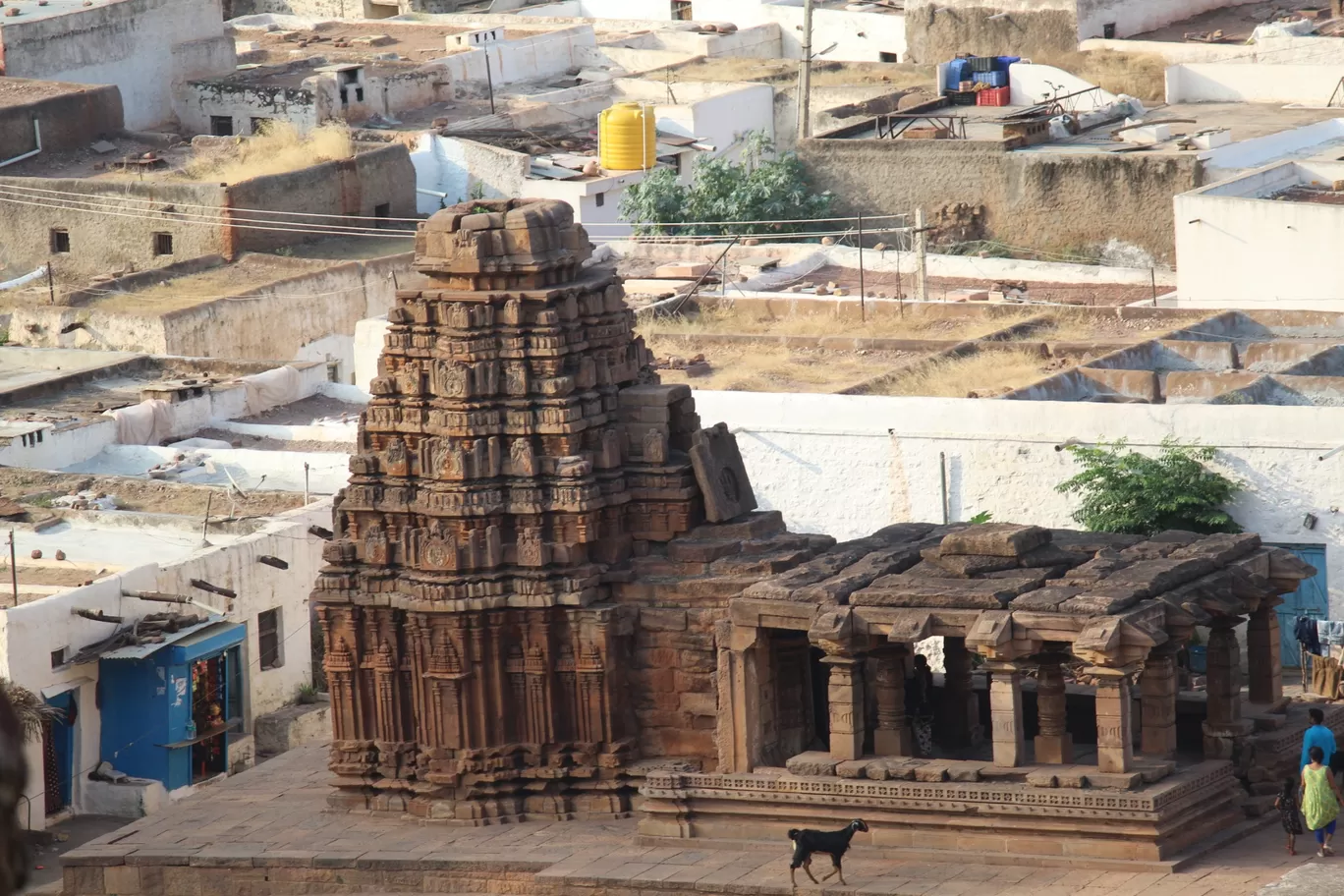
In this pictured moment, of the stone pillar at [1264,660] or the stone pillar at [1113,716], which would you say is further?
the stone pillar at [1264,660]

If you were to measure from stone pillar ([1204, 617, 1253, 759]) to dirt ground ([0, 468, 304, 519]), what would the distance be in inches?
602

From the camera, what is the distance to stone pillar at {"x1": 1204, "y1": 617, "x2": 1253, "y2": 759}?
25.7 metres

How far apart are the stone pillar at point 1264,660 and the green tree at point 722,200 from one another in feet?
84.8

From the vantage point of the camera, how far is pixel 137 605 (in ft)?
109

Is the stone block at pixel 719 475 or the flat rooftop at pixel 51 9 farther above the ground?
the flat rooftop at pixel 51 9

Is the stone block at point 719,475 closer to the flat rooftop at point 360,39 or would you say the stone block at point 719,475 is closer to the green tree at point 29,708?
the green tree at point 29,708

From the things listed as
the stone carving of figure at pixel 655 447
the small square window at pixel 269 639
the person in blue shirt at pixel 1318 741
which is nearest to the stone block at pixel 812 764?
the stone carving of figure at pixel 655 447

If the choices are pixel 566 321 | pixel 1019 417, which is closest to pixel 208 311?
pixel 1019 417

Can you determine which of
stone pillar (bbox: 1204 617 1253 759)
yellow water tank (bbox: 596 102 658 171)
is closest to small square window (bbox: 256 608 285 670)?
stone pillar (bbox: 1204 617 1253 759)

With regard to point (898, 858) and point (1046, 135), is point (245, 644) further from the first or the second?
point (1046, 135)

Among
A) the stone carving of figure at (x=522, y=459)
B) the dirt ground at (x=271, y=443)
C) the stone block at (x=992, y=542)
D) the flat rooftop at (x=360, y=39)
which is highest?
the flat rooftop at (x=360, y=39)

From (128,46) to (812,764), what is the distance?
4106cm

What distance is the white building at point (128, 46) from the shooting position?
6025 centimetres

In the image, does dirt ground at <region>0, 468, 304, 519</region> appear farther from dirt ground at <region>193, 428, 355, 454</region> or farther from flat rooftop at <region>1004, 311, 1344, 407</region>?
flat rooftop at <region>1004, 311, 1344, 407</region>
